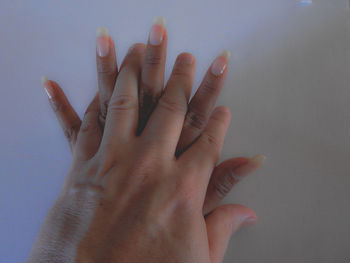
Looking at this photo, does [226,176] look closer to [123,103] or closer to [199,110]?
[199,110]

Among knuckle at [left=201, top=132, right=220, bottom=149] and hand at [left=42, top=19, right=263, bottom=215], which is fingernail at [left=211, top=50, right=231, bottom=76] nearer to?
hand at [left=42, top=19, right=263, bottom=215]

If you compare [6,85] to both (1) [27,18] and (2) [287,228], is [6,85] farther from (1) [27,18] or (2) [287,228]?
(2) [287,228]

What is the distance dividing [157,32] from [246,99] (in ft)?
1.16

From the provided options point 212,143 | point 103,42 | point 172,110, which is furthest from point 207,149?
point 103,42

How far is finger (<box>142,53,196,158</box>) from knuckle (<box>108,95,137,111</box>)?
0.18ft

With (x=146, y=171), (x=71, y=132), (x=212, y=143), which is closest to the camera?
(x=146, y=171)

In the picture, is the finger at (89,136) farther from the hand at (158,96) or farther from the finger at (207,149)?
the finger at (207,149)

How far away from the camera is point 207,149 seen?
0.62 metres

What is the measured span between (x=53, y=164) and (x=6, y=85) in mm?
312

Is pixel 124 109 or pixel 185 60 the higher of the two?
pixel 185 60

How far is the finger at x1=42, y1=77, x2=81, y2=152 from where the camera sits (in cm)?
74

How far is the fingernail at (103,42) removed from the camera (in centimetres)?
59

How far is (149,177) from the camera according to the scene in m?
0.53

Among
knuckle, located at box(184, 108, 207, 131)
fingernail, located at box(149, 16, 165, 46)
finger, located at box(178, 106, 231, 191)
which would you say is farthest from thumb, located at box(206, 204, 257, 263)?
fingernail, located at box(149, 16, 165, 46)
